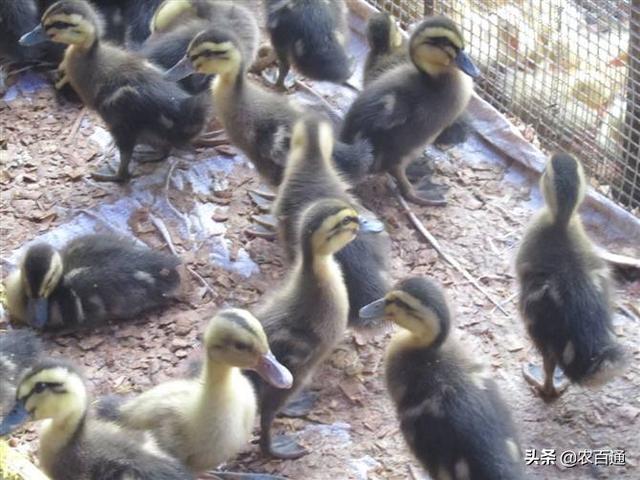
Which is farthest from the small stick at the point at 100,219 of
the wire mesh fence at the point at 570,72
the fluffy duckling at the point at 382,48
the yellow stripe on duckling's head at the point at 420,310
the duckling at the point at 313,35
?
the wire mesh fence at the point at 570,72

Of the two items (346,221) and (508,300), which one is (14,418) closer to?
(346,221)

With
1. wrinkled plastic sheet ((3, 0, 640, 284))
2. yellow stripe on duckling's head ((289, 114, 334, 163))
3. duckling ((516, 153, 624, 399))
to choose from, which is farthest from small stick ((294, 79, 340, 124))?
duckling ((516, 153, 624, 399))

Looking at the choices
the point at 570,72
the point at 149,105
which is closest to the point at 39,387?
the point at 149,105

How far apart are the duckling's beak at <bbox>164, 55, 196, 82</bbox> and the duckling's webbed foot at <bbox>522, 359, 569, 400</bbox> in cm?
167

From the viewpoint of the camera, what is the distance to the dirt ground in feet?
12.1

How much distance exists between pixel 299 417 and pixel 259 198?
1121 millimetres

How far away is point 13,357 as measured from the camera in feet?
12.0

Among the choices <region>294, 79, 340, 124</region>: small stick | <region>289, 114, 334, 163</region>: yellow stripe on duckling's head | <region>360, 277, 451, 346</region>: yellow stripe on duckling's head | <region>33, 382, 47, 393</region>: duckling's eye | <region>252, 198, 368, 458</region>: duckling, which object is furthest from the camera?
<region>294, 79, 340, 124</region>: small stick

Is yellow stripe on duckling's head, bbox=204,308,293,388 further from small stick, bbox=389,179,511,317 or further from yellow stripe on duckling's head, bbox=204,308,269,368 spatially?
small stick, bbox=389,179,511,317

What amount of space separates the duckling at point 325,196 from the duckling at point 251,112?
123 mm

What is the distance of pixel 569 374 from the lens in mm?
3568

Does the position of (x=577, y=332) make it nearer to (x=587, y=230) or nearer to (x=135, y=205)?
(x=587, y=230)

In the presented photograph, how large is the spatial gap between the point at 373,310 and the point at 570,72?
2.01m

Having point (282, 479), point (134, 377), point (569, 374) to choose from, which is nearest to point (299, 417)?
point (282, 479)
